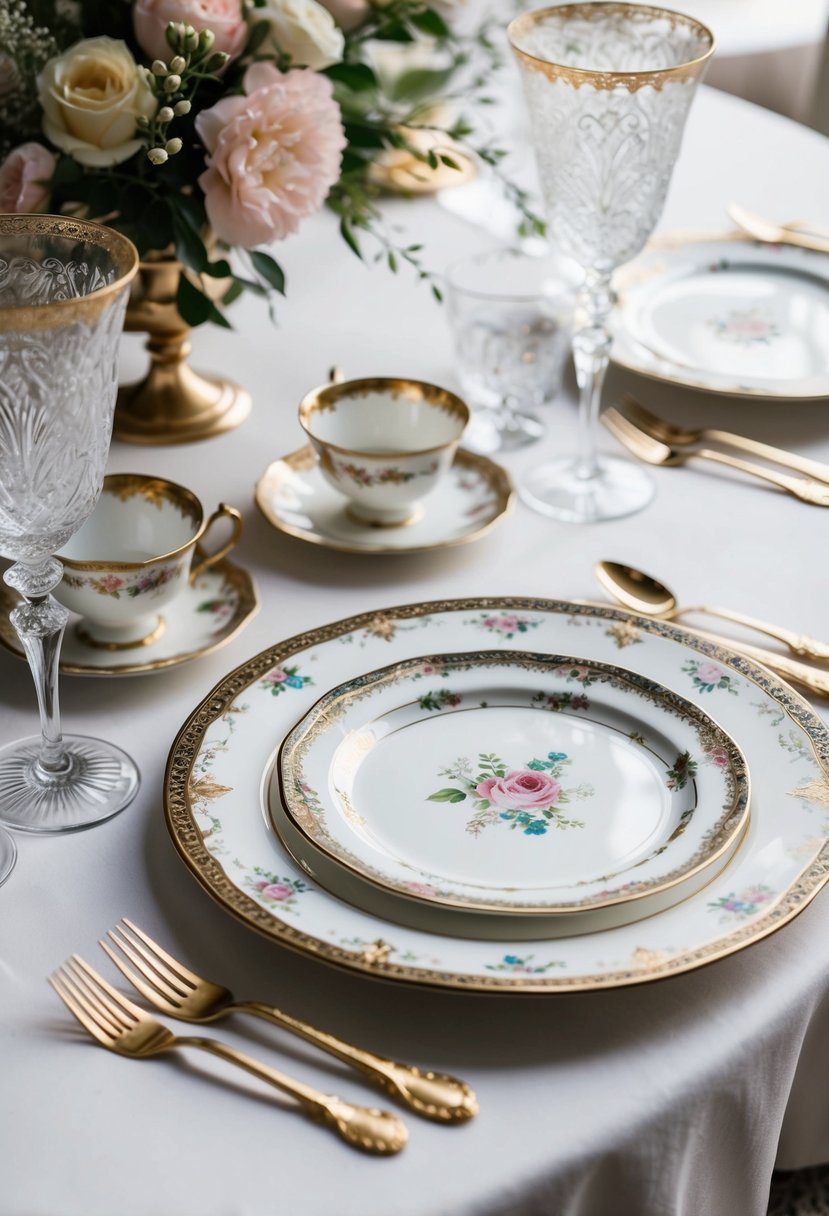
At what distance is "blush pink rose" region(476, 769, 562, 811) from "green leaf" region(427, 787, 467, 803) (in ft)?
0.03

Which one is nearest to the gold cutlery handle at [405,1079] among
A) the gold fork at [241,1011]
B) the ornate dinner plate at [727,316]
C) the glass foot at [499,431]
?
the gold fork at [241,1011]

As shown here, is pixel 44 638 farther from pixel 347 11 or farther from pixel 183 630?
pixel 347 11

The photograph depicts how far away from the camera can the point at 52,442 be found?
Result: 2.31ft

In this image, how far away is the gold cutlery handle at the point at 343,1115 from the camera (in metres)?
0.58

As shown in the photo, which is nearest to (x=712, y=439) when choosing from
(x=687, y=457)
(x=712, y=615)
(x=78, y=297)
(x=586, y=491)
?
(x=687, y=457)

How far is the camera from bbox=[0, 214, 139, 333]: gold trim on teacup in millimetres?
626

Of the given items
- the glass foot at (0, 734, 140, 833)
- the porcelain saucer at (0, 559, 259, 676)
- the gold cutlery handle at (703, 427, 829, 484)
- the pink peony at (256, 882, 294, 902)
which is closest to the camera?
the pink peony at (256, 882, 294, 902)

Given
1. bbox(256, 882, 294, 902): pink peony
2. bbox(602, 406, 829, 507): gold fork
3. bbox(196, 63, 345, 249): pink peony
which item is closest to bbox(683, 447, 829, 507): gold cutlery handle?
bbox(602, 406, 829, 507): gold fork

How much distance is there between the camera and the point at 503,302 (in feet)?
4.08

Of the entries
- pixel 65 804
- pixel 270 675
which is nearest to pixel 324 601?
pixel 270 675

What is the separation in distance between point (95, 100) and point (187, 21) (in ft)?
0.30

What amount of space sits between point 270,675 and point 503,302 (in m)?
0.55

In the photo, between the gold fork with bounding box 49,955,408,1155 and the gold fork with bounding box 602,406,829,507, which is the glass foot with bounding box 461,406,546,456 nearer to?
the gold fork with bounding box 602,406,829,507

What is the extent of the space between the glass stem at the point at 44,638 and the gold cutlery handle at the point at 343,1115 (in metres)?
0.26
